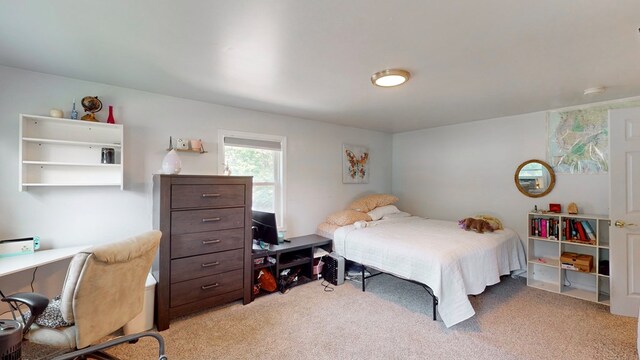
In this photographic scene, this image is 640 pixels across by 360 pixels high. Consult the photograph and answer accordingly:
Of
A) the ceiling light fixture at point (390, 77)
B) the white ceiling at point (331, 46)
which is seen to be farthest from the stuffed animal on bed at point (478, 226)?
the ceiling light fixture at point (390, 77)

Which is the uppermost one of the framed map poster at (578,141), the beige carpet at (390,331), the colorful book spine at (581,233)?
the framed map poster at (578,141)

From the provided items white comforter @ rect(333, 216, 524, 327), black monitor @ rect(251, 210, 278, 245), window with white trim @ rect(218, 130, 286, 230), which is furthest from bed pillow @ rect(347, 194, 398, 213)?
black monitor @ rect(251, 210, 278, 245)

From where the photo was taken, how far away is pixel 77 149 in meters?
2.45

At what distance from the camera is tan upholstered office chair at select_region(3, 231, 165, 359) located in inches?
57.2

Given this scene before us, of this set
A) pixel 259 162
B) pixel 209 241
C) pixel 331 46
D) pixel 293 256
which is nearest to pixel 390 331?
pixel 293 256

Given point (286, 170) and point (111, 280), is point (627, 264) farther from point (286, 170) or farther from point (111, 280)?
point (111, 280)

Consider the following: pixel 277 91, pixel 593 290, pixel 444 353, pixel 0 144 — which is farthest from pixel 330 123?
pixel 593 290

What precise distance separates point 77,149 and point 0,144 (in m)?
0.47

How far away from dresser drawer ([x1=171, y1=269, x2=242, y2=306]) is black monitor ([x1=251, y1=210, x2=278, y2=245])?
1.52ft

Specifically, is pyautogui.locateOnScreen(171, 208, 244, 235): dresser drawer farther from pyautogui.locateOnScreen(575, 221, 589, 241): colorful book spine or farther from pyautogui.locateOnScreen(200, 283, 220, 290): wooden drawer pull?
pyautogui.locateOnScreen(575, 221, 589, 241): colorful book spine

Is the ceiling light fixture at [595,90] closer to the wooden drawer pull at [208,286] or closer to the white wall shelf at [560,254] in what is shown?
the white wall shelf at [560,254]

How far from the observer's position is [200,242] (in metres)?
2.58

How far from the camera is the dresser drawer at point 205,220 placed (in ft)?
8.08

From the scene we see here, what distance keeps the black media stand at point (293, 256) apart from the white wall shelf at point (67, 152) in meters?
1.64
